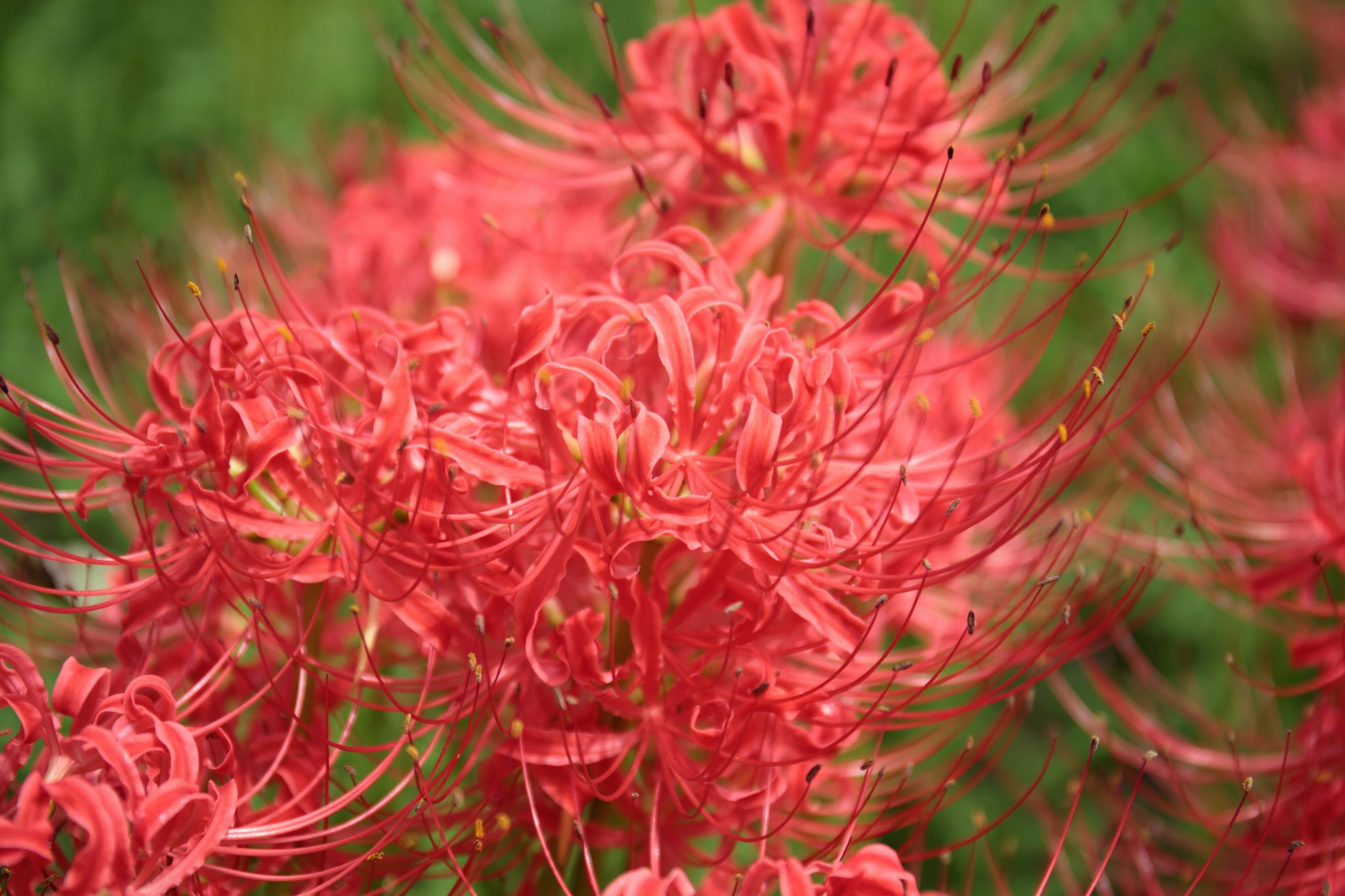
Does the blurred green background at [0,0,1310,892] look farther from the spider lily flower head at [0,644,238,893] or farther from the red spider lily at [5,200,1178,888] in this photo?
the spider lily flower head at [0,644,238,893]

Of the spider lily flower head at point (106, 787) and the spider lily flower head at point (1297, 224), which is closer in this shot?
the spider lily flower head at point (106, 787)

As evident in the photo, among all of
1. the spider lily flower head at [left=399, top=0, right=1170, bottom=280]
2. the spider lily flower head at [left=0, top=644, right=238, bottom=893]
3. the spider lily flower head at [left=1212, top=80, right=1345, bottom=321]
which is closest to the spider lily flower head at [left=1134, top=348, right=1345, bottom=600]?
the spider lily flower head at [left=1212, top=80, right=1345, bottom=321]

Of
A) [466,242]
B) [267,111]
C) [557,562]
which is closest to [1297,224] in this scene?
[466,242]

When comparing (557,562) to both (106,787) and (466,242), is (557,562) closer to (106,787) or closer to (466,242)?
(106,787)

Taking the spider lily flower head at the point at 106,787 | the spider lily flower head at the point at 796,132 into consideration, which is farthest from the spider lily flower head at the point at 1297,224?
the spider lily flower head at the point at 106,787

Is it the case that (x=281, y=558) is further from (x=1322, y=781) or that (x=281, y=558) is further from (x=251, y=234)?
(x=1322, y=781)

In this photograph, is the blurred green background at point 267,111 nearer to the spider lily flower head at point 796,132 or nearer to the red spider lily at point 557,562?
the spider lily flower head at point 796,132
